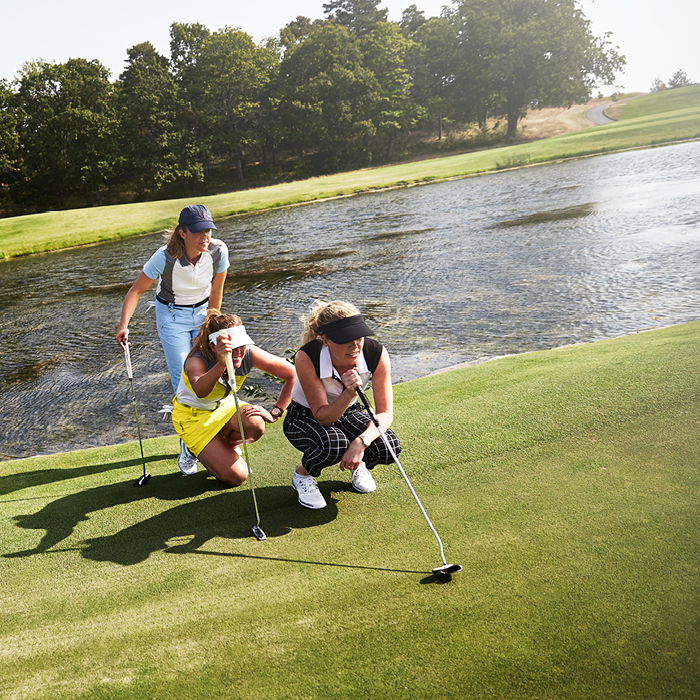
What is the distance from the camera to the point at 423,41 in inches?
3095

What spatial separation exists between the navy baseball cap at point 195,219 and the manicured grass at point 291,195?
1305 inches

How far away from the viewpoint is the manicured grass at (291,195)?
3741 cm

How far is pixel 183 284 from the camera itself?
5719 mm

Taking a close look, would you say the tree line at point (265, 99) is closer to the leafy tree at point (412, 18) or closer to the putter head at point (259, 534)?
the leafy tree at point (412, 18)

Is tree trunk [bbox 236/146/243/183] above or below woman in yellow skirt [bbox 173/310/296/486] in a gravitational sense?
above

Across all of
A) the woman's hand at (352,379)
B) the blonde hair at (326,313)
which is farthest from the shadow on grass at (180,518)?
the blonde hair at (326,313)

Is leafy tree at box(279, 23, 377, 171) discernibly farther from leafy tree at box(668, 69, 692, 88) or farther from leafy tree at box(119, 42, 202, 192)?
leafy tree at box(668, 69, 692, 88)

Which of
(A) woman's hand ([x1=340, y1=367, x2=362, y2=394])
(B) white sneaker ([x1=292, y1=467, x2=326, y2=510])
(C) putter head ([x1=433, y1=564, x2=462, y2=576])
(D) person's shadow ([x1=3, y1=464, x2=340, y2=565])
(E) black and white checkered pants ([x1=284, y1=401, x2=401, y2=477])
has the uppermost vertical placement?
(A) woman's hand ([x1=340, y1=367, x2=362, y2=394])

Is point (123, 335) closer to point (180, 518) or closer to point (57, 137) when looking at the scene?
point (180, 518)

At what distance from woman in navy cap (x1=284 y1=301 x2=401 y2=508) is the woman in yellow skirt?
529 millimetres

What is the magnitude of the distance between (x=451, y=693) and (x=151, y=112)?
227ft

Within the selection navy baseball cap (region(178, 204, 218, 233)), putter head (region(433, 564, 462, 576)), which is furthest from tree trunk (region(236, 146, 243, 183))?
putter head (region(433, 564, 462, 576))

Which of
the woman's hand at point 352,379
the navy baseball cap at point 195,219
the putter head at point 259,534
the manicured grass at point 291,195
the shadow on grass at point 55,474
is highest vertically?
the manicured grass at point 291,195

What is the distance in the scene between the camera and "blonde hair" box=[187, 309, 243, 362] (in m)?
4.79
